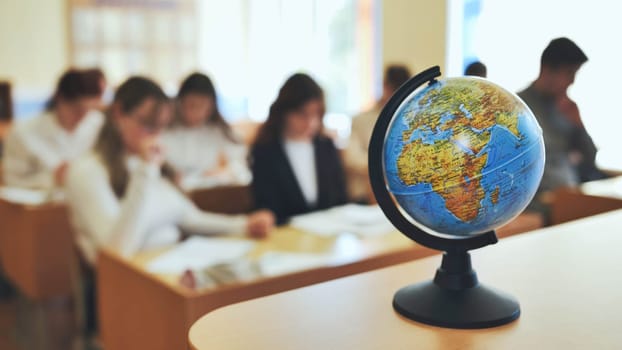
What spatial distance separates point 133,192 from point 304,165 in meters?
0.92

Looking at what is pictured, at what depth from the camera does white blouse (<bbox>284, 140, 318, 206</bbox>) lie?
295 cm

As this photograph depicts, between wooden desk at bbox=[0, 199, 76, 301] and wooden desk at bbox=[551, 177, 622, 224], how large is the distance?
176 cm

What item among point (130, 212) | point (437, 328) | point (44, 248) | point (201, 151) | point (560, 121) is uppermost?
point (560, 121)

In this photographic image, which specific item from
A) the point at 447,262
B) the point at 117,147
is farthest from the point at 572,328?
the point at 117,147

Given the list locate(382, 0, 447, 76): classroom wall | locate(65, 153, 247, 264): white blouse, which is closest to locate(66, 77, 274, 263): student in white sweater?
locate(65, 153, 247, 264): white blouse

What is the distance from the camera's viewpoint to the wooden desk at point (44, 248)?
2.60 m

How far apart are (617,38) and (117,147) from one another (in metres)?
2.00

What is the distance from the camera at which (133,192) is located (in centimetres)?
228

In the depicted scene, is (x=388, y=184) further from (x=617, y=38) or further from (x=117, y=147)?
(x=617, y=38)

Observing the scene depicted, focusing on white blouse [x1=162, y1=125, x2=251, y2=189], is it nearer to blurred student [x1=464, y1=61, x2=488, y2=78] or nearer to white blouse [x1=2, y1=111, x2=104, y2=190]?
white blouse [x1=2, y1=111, x2=104, y2=190]

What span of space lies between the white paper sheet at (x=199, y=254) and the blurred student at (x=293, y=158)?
2.01 ft

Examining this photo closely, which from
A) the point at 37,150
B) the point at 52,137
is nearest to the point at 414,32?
the point at 52,137

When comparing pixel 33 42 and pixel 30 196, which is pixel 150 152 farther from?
pixel 33 42

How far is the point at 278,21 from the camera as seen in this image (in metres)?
7.55
